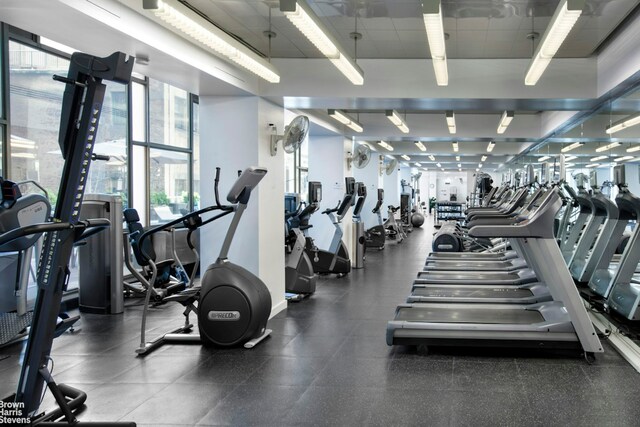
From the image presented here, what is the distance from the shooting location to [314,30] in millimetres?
3953

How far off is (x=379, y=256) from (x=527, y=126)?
167 inches

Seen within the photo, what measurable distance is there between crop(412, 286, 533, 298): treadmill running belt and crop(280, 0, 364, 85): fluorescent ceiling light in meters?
2.69

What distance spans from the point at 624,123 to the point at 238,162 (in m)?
4.52

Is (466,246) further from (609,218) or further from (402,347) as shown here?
(402,347)

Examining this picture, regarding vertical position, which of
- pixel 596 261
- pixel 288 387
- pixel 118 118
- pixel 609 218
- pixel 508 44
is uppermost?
pixel 508 44

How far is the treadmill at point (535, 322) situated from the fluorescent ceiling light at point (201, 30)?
2.39 m

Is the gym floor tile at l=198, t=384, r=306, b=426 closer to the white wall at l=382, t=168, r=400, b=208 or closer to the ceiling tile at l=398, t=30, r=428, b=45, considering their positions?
the ceiling tile at l=398, t=30, r=428, b=45

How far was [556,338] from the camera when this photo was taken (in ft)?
14.2

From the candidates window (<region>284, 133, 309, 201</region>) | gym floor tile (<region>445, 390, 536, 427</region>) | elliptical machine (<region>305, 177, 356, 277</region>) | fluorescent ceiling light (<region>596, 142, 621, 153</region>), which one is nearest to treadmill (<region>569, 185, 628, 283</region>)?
fluorescent ceiling light (<region>596, 142, 621, 153</region>)

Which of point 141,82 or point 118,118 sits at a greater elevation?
point 141,82

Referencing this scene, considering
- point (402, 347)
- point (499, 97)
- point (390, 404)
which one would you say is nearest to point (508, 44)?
point (499, 97)

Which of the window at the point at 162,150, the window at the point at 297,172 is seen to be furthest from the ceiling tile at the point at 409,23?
the window at the point at 297,172

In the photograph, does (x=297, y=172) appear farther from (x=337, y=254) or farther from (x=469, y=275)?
(x=469, y=275)

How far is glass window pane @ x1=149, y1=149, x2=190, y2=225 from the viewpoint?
27.2 feet
